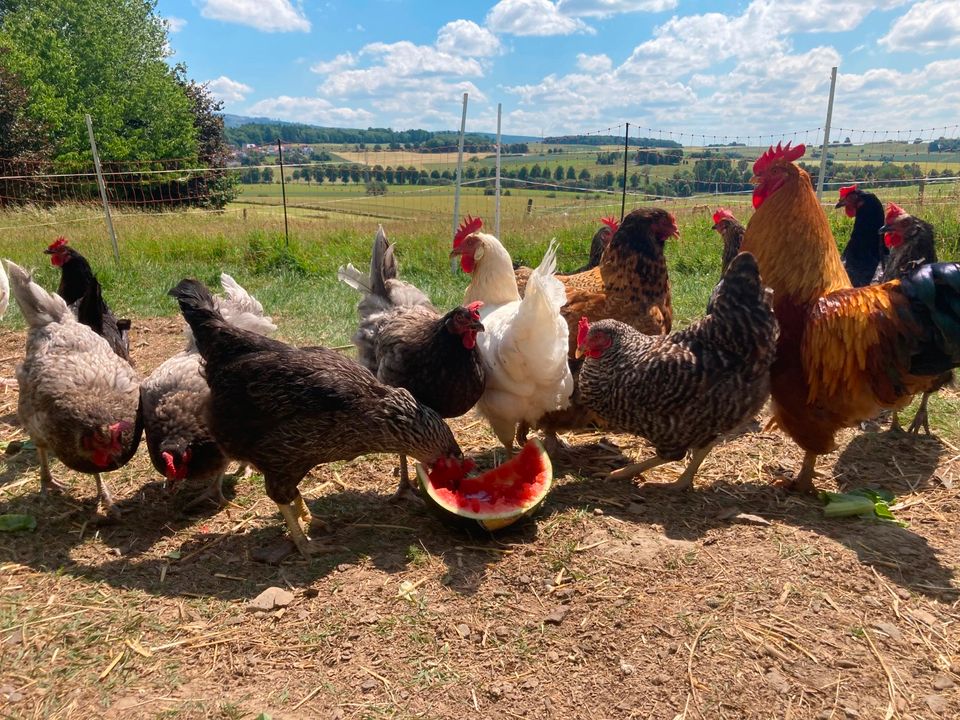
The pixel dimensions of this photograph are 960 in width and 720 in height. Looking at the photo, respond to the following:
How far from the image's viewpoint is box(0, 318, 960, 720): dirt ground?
2.41 m

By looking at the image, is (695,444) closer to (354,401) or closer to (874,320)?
(874,320)

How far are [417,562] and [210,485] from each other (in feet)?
5.83

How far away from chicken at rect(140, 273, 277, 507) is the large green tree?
86.8ft

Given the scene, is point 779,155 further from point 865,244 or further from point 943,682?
point 943,682

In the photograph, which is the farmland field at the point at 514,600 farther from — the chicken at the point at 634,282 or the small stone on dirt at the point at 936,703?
the chicken at the point at 634,282

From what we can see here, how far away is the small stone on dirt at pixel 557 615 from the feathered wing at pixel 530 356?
1.65m

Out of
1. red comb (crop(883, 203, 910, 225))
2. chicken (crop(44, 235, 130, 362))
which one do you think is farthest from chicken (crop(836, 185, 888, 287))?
chicken (crop(44, 235, 130, 362))

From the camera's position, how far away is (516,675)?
251 centimetres

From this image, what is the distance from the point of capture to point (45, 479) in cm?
418

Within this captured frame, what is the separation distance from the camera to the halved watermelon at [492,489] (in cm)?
346

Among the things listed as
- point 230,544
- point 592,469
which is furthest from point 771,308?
point 230,544

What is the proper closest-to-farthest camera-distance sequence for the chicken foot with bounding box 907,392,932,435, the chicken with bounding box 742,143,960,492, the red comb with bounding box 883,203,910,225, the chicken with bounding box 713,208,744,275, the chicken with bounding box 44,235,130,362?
1. the chicken with bounding box 742,143,960,492
2. the chicken foot with bounding box 907,392,932,435
3. the chicken with bounding box 44,235,130,362
4. the red comb with bounding box 883,203,910,225
5. the chicken with bounding box 713,208,744,275

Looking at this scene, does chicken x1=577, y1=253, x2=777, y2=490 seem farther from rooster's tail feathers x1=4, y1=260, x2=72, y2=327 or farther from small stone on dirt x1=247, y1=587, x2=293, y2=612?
rooster's tail feathers x1=4, y1=260, x2=72, y2=327

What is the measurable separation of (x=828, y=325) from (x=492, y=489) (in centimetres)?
244
